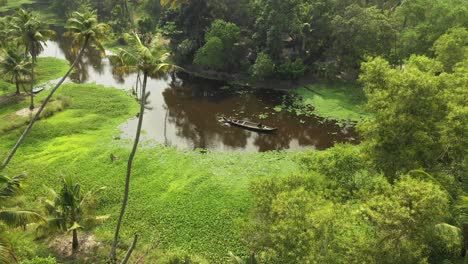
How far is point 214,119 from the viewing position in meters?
46.5

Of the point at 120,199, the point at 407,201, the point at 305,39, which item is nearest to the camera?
the point at 407,201

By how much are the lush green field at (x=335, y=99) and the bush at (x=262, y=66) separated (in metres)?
4.62

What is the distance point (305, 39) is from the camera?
182ft

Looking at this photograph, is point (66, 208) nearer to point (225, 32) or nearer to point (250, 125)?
point (250, 125)

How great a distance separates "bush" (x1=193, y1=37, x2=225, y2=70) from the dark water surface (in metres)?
3.04

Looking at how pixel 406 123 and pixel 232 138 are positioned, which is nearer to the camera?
pixel 406 123

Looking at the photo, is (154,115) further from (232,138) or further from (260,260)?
(260,260)

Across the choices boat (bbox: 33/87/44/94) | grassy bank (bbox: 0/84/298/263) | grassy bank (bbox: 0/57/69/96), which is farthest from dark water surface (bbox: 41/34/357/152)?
boat (bbox: 33/87/44/94)

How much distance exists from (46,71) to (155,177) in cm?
3699

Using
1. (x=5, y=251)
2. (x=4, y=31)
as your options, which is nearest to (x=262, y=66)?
(x=4, y=31)

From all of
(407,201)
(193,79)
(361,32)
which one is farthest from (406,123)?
(193,79)

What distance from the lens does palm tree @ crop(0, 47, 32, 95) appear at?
4425cm

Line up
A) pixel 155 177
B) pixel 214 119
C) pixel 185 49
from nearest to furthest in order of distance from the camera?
1. pixel 155 177
2. pixel 214 119
3. pixel 185 49

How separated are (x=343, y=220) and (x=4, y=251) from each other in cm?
1404
